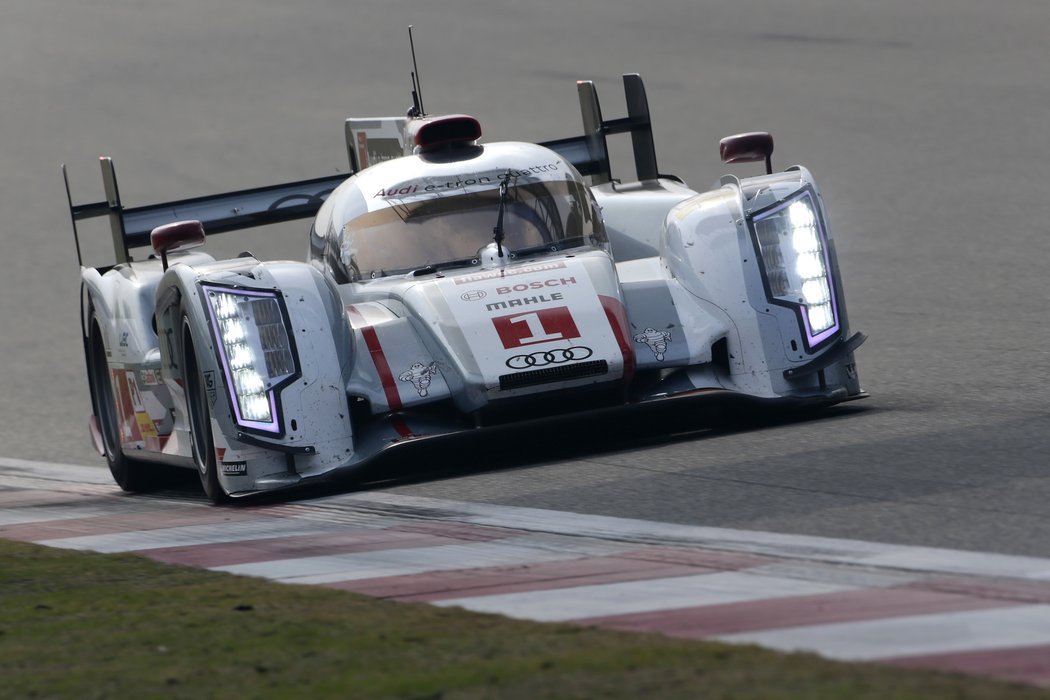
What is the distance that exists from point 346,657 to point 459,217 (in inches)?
194

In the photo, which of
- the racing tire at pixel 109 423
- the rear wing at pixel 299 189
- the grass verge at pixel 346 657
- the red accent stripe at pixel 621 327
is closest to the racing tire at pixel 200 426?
the racing tire at pixel 109 423

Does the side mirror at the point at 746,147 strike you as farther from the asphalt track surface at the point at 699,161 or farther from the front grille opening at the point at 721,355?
the front grille opening at the point at 721,355

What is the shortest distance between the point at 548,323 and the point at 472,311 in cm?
35

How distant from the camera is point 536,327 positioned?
785cm

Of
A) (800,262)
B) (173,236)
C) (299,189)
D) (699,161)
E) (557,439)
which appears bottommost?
(557,439)

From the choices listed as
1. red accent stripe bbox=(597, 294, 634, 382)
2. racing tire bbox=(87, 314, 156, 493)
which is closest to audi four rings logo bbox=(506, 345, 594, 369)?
red accent stripe bbox=(597, 294, 634, 382)

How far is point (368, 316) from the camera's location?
8.31 m

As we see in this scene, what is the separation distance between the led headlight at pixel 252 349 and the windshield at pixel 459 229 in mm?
993

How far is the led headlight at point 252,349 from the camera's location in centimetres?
773

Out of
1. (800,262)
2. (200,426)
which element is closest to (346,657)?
(200,426)

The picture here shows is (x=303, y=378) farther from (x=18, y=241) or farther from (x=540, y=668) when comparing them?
(x=18, y=241)

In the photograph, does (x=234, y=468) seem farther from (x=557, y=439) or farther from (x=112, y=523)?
(x=557, y=439)

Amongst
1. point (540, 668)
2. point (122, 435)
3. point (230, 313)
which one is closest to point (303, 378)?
point (230, 313)

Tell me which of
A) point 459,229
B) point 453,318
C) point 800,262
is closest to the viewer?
point 453,318
